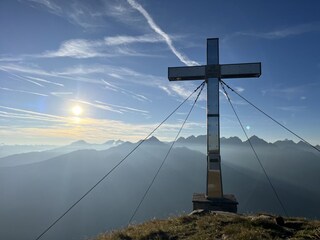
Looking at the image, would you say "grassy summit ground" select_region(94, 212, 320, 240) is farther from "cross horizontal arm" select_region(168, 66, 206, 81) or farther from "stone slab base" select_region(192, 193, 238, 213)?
"cross horizontal arm" select_region(168, 66, 206, 81)

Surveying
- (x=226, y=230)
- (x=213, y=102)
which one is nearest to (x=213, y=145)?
(x=213, y=102)

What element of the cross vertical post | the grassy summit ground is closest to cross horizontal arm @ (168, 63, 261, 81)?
the cross vertical post

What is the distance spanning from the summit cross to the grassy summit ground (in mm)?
4700

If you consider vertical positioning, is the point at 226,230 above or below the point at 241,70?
below

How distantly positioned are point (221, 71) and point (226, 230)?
1026 cm

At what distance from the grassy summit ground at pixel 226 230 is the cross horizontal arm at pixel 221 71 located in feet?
28.3

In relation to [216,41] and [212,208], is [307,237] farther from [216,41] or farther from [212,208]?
[216,41]

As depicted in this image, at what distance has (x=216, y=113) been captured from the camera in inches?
688

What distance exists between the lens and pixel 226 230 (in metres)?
10.0

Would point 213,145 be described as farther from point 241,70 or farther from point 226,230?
point 226,230

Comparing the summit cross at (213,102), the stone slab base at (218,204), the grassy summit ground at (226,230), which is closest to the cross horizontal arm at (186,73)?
the summit cross at (213,102)

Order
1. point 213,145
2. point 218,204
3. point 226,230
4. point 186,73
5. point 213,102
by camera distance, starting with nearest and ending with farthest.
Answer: point 226,230 < point 218,204 < point 213,145 < point 213,102 < point 186,73

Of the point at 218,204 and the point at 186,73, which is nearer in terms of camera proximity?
the point at 218,204

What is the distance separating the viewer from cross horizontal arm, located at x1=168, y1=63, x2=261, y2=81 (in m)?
17.7
